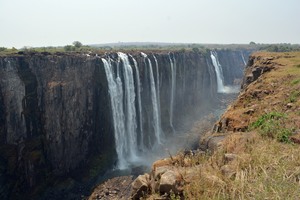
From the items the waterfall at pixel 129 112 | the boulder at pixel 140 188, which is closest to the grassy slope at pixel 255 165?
the boulder at pixel 140 188

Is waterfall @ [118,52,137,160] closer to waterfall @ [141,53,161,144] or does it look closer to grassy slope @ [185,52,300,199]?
waterfall @ [141,53,161,144]

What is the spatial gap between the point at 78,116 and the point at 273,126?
25.8m

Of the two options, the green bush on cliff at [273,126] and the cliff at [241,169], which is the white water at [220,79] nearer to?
the green bush on cliff at [273,126]

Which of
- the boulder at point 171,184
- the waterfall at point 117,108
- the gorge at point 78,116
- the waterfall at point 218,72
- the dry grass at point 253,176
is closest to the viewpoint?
the dry grass at point 253,176

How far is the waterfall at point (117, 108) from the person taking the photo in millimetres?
34781

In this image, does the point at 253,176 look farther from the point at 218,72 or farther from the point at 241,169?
the point at 218,72

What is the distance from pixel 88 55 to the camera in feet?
115

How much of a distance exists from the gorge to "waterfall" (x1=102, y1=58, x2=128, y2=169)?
0.35 ft

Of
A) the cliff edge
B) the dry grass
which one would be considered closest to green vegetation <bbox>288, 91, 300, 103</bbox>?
the cliff edge

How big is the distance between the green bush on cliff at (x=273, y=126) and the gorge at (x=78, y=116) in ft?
74.7

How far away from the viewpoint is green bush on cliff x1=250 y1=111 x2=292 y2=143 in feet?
27.4

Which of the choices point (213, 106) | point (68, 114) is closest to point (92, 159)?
point (68, 114)

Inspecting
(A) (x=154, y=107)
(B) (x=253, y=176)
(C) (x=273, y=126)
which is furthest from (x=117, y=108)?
(B) (x=253, y=176)

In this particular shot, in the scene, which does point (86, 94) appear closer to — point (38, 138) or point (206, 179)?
point (38, 138)
